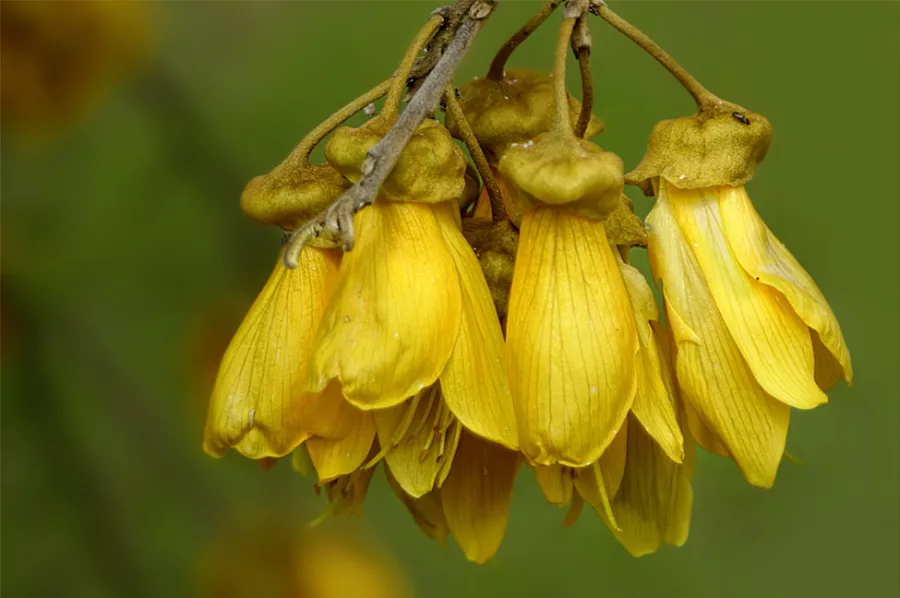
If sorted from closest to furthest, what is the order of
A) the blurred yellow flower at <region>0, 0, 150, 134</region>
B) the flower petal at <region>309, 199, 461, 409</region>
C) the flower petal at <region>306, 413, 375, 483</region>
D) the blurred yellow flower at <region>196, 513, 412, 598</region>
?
the flower petal at <region>309, 199, 461, 409</region>, the flower petal at <region>306, 413, 375, 483</region>, the blurred yellow flower at <region>0, 0, 150, 134</region>, the blurred yellow flower at <region>196, 513, 412, 598</region>

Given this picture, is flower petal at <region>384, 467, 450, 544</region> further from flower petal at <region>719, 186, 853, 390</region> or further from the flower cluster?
flower petal at <region>719, 186, 853, 390</region>

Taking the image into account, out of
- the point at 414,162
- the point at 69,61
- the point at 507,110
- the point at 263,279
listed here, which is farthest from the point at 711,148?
the point at 69,61

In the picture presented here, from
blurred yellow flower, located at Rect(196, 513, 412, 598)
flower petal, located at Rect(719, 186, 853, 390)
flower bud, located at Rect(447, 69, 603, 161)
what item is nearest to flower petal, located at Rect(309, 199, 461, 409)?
flower bud, located at Rect(447, 69, 603, 161)

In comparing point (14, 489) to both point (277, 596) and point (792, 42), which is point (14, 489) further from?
point (792, 42)

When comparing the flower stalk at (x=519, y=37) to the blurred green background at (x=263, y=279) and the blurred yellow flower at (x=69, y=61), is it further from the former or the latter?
the blurred yellow flower at (x=69, y=61)

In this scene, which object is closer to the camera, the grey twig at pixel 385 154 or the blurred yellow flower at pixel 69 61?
the grey twig at pixel 385 154

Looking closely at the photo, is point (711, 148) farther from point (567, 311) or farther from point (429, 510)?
point (429, 510)

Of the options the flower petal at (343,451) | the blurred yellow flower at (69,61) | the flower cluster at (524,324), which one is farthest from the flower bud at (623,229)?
the blurred yellow flower at (69,61)
